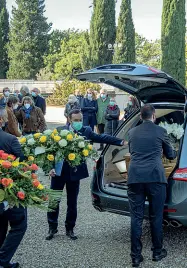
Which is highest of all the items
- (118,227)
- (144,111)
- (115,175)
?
(144,111)

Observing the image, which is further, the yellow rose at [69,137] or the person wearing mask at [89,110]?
the person wearing mask at [89,110]

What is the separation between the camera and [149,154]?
505cm

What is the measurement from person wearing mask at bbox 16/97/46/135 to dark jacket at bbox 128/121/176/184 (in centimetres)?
514

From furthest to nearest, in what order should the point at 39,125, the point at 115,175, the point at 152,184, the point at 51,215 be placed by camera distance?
the point at 39,125, the point at 115,175, the point at 51,215, the point at 152,184

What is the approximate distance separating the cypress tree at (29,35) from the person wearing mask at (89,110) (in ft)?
157

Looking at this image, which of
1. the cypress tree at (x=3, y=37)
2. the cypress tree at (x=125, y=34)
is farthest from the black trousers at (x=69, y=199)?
the cypress tree at (x=3, y=37)

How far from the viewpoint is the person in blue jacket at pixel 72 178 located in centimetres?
581

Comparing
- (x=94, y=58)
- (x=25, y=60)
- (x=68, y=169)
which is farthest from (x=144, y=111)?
(x=25, y=60)

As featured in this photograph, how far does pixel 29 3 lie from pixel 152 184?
200 ft

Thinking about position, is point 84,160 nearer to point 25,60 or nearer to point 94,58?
point 94,58

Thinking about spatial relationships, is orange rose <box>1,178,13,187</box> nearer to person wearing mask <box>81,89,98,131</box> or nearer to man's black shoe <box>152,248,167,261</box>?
man's black shoe <box>152,248,167,261</box>

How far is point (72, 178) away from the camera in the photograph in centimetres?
577

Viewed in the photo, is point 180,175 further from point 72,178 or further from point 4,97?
point 4,97

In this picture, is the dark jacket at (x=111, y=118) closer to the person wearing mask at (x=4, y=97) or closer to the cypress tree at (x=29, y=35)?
the person wearing mask at (x=4, y=97)
